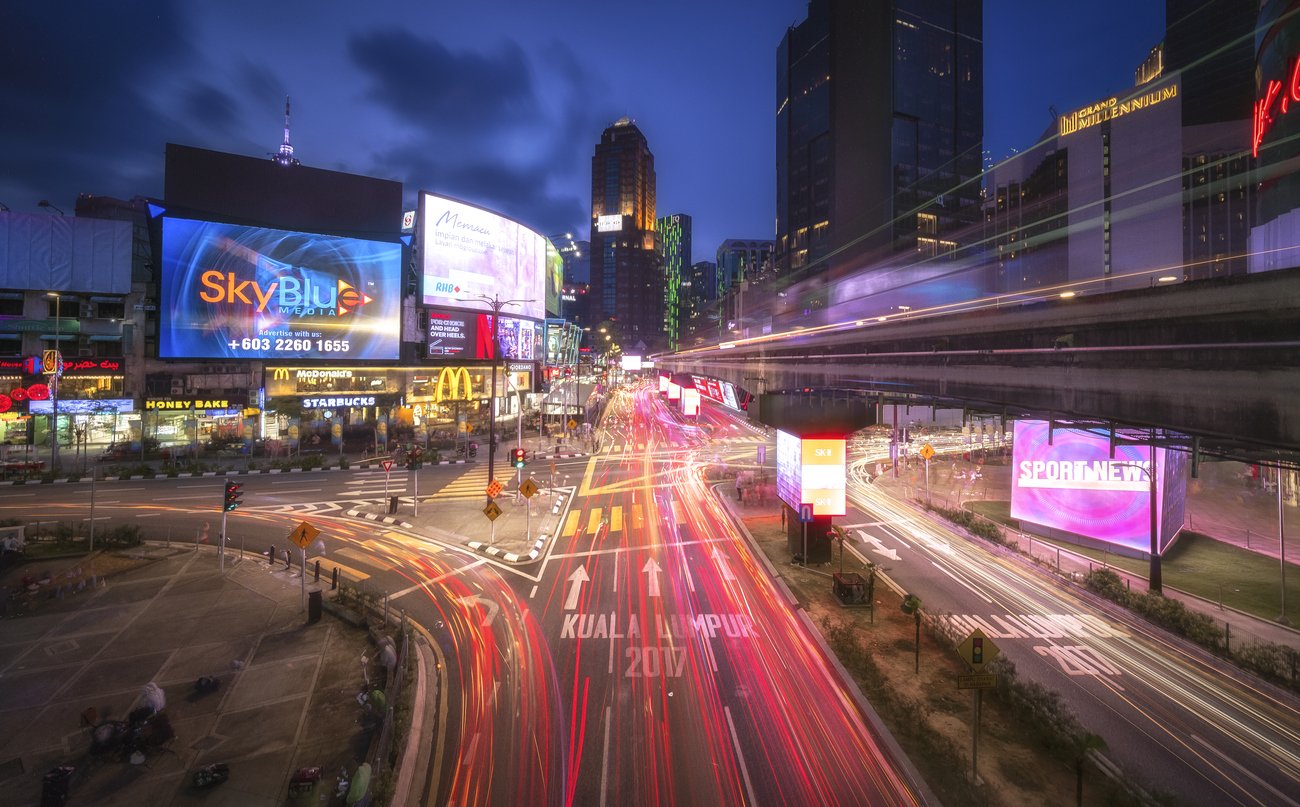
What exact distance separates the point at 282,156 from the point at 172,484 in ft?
395

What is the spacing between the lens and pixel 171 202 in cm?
4200

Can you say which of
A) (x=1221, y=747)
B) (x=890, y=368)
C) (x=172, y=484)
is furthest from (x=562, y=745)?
(x=172, y=484)

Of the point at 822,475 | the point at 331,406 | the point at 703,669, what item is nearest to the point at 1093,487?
the point at 822,475

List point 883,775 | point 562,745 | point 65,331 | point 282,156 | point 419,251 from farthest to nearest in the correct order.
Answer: point 282,156
point 419,251
point 65,331
point 562,745
point 883,775

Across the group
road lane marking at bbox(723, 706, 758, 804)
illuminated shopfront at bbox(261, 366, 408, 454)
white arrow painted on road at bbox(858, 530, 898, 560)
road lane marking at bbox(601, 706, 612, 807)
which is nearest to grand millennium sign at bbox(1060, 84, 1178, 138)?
white arrow painted on road at bbox(858, 530, 898, 560)

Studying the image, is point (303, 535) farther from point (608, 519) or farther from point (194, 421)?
Answer: point (194, 421)

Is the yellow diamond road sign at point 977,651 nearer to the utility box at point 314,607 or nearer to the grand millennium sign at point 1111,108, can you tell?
the utility box at point 314,607

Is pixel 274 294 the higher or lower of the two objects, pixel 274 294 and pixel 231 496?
the higher

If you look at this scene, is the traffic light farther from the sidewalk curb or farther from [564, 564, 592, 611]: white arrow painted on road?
the sidewalk curb

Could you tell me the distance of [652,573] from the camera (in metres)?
17.7

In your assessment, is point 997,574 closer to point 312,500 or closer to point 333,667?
point 333,667

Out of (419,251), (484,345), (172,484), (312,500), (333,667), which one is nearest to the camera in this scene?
(333,667)

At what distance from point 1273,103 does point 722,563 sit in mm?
22179

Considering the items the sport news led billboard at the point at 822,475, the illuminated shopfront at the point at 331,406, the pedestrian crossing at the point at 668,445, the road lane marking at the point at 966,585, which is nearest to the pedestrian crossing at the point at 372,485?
the illuminated shopfront at the point at 331,406
